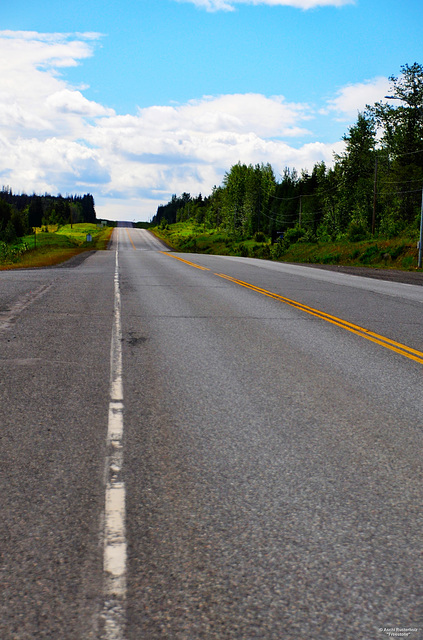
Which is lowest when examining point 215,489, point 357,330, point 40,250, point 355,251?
point 215,489

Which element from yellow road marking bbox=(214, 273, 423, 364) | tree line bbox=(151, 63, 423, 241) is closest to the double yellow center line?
yellow road marking bbox=(214, 273, 423, 364)

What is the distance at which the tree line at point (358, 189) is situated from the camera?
58.2 meters

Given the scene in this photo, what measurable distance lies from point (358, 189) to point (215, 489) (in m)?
72.3

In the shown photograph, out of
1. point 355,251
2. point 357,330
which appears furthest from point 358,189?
point 357,330

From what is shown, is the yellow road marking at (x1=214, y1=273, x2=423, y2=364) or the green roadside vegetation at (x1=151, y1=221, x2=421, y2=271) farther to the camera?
the green roadside vegetation at (x1=151, y1=221, x2=421, y2=271)

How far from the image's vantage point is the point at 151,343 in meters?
8.48

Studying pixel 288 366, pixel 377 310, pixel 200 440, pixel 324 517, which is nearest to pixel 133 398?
pixel 200 440

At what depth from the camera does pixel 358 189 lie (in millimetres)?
71625

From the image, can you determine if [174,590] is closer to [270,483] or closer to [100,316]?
[270,483]

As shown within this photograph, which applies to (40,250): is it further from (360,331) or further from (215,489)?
(215,489)

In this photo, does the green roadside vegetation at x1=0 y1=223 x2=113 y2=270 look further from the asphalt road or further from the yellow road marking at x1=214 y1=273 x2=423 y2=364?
the asphalt road

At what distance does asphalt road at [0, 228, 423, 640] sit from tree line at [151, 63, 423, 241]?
75.4ft

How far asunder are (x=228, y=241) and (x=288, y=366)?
80.5 m

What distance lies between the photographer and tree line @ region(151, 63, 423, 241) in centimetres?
5822
